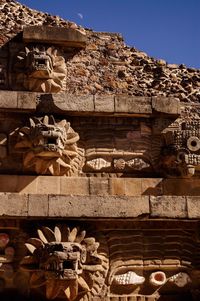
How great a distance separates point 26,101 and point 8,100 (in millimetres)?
337

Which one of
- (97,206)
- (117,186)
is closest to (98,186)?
(117,186)

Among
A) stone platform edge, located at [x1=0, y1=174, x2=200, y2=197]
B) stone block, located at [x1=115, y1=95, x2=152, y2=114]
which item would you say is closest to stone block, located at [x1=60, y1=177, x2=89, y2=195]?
stone platform edge, located at [x1=0, y1=174, x2=200, y2=197]

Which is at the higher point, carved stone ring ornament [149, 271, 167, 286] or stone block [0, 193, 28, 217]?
stone block [0, 193, 28, 217]

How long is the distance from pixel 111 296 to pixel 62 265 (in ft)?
3.79

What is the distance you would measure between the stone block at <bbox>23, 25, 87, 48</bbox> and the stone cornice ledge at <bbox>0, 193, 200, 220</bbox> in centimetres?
360

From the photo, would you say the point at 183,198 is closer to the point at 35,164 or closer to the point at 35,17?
the point at 35,164

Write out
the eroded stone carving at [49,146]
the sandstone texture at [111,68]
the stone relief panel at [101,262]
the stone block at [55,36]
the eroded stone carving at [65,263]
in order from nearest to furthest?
the eroded stone carving at [65,263]
the stone relief panel at [101,262]
the eroded stone carving at [49,146]
the stone block at [55,36]
the sandstone texture at [111,68]

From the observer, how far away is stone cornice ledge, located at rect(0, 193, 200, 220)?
834 centimetres

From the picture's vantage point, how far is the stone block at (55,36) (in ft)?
34.0

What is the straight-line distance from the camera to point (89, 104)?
31.9 feet

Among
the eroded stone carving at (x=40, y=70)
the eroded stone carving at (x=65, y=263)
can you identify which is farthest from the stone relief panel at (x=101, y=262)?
the eroded stone carving at (x=40, y=70)

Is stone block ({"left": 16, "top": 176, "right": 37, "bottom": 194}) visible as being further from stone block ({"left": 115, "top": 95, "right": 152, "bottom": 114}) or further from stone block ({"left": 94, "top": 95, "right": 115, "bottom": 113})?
stone block ({"left": 115, "top": 95, "right": 152, "bottom": 114})

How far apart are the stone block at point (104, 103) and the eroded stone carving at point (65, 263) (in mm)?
2533

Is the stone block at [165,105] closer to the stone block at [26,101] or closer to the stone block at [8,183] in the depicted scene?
the stone block at [26,101]
